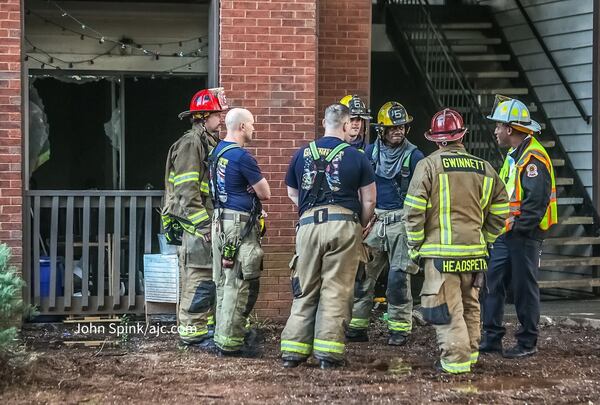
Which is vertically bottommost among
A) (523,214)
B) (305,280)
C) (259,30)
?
(305,280)

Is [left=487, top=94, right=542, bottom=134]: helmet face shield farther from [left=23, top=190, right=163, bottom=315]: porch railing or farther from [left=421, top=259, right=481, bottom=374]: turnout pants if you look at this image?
[left=23, top=190, right=163, bottom=315]: porch railing

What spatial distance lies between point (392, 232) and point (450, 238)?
4.76 feet

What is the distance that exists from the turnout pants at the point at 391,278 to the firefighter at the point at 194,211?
1.34m

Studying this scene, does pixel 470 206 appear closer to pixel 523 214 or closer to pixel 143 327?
pixel 523 214

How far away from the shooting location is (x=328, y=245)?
7090 millimetres

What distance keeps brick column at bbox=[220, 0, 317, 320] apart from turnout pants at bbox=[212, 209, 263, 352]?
1.73m

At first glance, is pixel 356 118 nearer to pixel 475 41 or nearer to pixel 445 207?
pixel 445 207

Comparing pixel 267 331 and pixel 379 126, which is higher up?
pixel 379 126

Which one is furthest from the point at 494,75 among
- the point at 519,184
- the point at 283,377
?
the point at 283,377

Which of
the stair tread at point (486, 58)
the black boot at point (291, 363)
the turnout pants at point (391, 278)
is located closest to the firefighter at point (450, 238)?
the black boot at point (291, 363)

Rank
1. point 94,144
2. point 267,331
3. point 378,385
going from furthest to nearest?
point 94,144, point 267,331, point 378,385

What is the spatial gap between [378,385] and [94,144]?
6919 millimetres

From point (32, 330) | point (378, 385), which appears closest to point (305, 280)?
point (378, 385)

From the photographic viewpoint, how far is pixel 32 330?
9.20m
